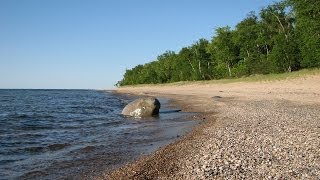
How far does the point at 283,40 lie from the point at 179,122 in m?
45.5

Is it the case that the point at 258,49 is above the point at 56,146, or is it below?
above

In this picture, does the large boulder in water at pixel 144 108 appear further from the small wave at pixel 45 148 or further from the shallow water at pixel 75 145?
the small wave at pixel 45 148

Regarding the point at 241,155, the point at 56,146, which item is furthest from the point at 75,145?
the point at 241,155

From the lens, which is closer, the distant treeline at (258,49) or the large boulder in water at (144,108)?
the large boulder in water at (144,108)

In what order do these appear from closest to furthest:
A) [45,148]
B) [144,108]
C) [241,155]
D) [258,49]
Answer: [241,155]
[45,148]
[144,108]
[258,49]

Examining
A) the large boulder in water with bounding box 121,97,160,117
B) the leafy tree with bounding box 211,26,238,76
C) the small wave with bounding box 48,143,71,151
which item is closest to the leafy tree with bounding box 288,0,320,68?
the leafy tree with bounding box 211,26,238,76

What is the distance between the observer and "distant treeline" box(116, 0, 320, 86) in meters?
53.1

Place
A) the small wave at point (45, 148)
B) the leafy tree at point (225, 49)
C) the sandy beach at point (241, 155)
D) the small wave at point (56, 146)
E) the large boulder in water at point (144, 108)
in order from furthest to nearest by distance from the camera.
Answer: the leafy tree at point (225, 49) < the large boulder in water at point (144, 108) < the small wave at point (56, 146) < the small wave at point (45, 148) < the sandy beach at point (241, 155)

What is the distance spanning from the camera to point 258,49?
7906 cm

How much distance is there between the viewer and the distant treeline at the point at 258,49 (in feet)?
174

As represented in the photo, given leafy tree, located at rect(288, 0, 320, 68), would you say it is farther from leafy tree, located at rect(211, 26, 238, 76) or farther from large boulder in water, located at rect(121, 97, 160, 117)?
large boulder in water, located at rect(121, 97, 160, 117)

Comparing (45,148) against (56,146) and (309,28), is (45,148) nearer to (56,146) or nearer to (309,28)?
(56,146)

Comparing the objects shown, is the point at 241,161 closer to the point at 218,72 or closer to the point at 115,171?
the point at 115,171

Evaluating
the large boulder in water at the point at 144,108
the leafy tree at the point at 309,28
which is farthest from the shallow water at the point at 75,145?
the leafy tree at the point at 309,28
